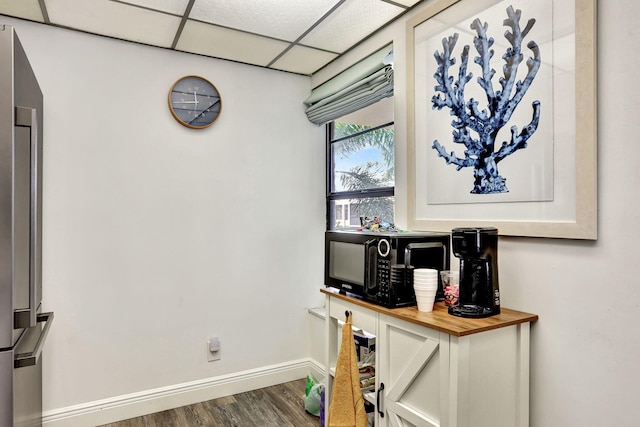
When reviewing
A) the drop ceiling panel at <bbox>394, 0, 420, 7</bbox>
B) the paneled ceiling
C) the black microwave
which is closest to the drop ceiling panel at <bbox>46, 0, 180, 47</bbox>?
the paneled ceiling

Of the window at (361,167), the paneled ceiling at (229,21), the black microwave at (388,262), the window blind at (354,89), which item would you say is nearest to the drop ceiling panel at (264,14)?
the paneled ceiling at (229,21)

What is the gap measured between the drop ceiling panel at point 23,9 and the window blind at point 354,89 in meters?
1.70

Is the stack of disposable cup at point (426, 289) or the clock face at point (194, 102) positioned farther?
the clock face at point (194, 102)

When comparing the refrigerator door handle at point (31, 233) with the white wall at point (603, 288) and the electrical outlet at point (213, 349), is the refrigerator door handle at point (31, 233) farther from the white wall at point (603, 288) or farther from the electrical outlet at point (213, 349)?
the white wall at point (603, 288)

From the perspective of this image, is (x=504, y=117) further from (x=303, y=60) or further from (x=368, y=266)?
(x=303, y=60)

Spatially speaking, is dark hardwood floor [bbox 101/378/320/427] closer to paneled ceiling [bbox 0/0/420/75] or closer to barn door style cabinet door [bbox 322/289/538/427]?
barn door style cabinet door [bbox 322/289/538/427]

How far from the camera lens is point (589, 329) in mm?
1396

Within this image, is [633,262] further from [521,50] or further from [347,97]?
[347,97]

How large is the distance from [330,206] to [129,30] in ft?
5.89

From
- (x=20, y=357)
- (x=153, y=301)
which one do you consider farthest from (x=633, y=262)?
(x=153, y=301)

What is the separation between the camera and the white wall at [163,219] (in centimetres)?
229

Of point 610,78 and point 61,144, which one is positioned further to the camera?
point 61,144

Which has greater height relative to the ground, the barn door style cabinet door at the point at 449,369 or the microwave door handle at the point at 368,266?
the microwave door handle at the point at 368,266

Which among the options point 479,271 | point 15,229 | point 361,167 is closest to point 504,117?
point 479,271
